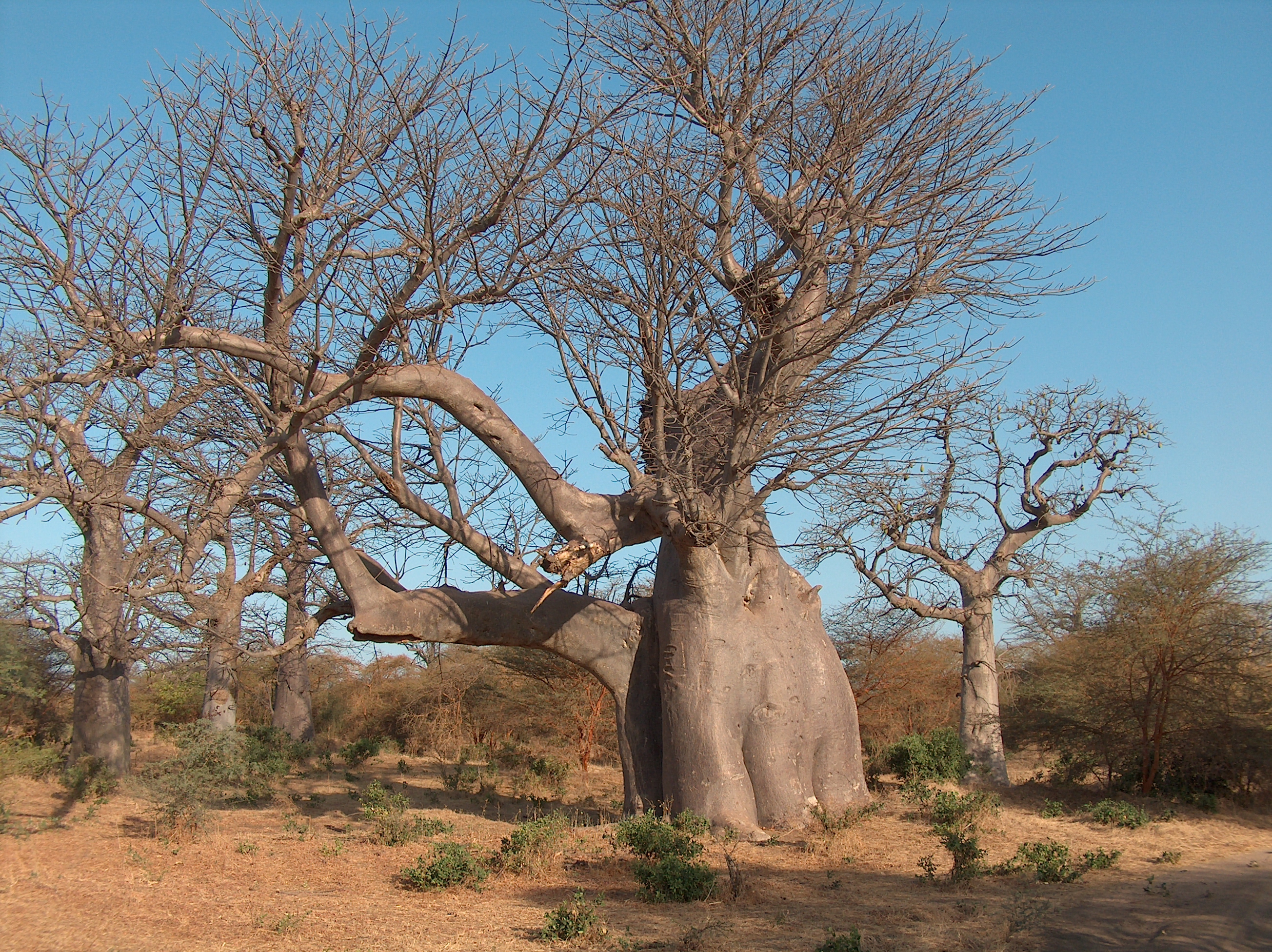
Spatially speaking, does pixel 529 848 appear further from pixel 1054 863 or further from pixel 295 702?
pixel 295 702

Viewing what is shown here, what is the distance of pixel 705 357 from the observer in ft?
21.9

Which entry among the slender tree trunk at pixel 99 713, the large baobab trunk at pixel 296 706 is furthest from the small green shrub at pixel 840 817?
the large baobab trunk at pixel 296 706

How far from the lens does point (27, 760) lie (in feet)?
30.2

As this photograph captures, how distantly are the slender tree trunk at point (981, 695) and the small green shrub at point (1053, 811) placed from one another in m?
1.40

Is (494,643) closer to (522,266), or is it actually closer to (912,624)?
(522,266)

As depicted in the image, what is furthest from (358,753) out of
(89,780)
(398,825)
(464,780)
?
(398,825)

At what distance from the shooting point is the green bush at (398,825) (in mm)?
7035

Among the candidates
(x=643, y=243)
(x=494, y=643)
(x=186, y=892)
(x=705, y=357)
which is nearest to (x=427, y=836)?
(x=494, y=643)

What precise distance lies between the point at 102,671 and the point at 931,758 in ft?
31.7

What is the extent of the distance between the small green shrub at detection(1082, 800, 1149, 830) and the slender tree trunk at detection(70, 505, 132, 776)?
10.1 metres

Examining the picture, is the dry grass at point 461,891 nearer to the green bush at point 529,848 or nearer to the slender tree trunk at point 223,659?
the green bush at point 529,848

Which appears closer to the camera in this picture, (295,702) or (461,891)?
(461,891)

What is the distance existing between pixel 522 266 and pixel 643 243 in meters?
0.87

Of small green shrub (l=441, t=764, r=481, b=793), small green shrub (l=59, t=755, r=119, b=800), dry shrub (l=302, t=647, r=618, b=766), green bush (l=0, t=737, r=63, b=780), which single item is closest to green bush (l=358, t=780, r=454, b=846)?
small green shrub (l=441, t=764, r=481, b=793)
